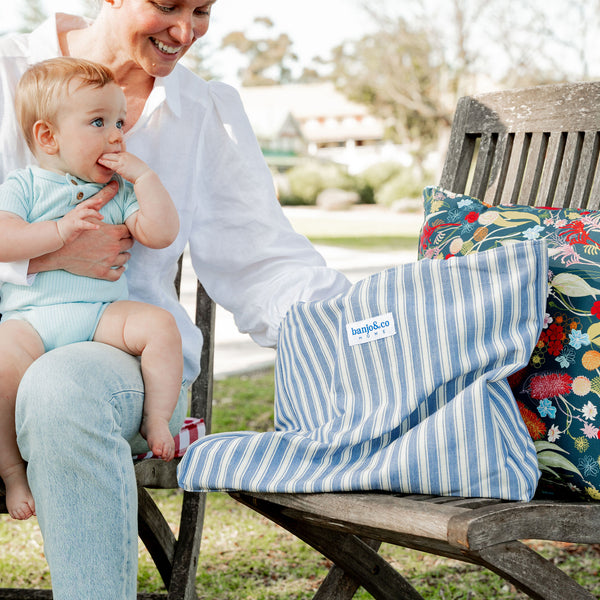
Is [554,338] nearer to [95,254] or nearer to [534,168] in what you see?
[534,168]

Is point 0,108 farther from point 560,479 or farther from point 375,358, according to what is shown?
point 560,479

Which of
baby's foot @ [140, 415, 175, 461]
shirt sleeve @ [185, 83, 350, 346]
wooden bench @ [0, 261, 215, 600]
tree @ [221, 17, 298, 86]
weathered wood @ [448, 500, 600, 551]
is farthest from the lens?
tree @ [221, 17, 298, 86]

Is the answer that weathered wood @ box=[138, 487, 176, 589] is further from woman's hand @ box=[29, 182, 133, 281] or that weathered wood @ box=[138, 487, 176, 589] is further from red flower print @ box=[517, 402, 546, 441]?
red flower print @ box=[517, 402, 546, 441]

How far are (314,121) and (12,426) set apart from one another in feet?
139

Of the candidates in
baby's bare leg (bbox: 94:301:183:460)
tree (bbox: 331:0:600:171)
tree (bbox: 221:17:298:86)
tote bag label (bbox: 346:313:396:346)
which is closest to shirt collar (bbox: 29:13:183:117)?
baby's bare leg (bbox: 94:301:183:460)

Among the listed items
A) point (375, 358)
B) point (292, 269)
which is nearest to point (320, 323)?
point (375, 358)

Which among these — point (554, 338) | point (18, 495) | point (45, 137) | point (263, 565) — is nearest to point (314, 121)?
point (263, 565)

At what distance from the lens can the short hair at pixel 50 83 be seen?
163cm

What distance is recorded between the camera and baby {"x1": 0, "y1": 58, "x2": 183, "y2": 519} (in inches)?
62.7

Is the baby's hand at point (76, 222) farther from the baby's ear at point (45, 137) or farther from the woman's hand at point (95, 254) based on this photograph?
the baby's ear at point (45, 137)

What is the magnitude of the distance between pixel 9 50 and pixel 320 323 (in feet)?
3.18

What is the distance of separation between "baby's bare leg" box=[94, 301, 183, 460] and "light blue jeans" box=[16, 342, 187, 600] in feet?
0.48

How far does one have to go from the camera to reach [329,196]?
22344mm

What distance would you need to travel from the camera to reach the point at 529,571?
47.3 inches
